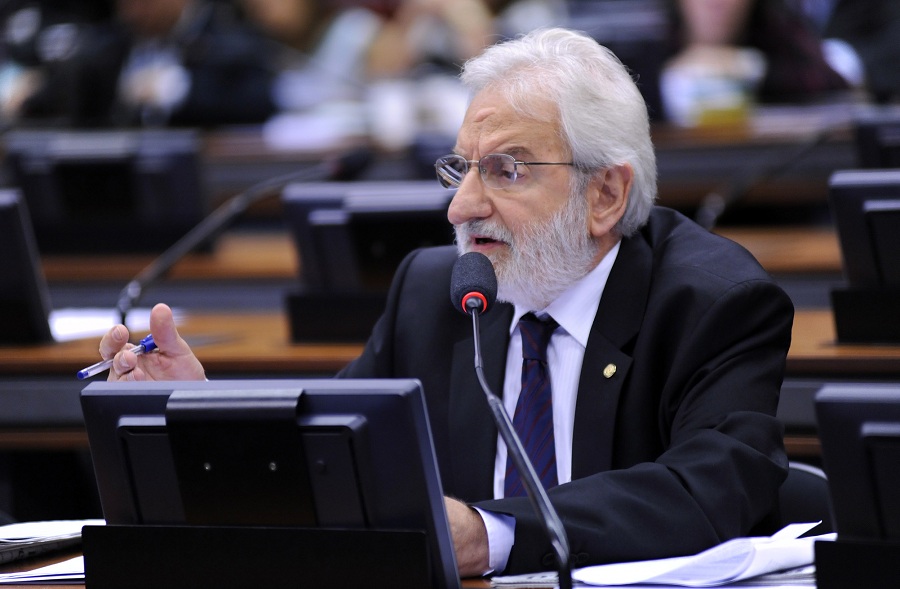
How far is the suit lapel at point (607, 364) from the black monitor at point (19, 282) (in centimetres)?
149

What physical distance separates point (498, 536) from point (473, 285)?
35cm

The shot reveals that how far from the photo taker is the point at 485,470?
6.67ft

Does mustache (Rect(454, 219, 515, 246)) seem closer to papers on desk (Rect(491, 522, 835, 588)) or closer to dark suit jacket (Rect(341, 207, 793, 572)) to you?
dark suit jacket (Rect(341, 207, 793, 572))

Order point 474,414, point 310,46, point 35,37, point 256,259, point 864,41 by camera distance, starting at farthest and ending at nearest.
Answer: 1. point 35,37
2. point 310,46
3. point 864,41
4. point 256,259
5. point 474,414

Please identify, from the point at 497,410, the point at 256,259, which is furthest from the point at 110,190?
the point at 497,410

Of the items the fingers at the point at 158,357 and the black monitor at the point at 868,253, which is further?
the black monitor at the point at 868,253

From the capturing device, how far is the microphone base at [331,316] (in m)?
3.13

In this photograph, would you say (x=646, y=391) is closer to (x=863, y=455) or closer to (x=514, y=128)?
(x=514, y=128)

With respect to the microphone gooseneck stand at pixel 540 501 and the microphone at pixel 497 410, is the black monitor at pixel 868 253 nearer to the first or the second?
the microphone at pixel 497 410

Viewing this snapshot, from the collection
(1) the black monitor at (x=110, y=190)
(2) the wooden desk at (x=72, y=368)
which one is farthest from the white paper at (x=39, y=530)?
(1) the black monitor at (x=110, y=190)

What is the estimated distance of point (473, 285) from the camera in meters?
1.77

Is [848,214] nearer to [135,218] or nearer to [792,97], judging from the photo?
[135,218]

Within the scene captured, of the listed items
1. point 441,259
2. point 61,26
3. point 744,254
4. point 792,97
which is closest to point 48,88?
point 61,26

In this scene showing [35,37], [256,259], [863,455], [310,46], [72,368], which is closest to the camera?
[863,455]
